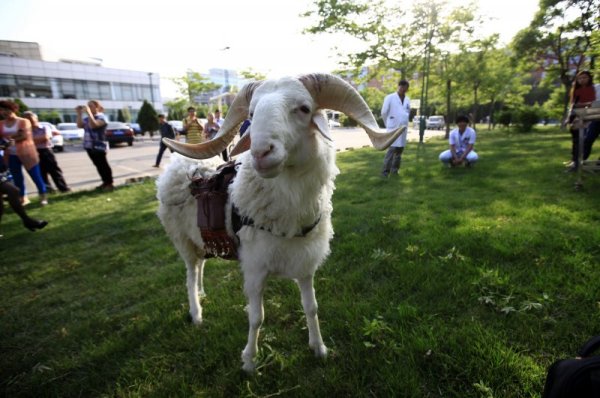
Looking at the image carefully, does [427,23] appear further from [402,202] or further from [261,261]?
[261,261]

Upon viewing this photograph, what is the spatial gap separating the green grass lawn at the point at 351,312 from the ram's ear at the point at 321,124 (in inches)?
60.1

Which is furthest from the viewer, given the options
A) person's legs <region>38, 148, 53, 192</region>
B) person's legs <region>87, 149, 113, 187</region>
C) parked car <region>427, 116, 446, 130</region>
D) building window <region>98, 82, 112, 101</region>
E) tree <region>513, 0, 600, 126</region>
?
building window <region>98, 82, 112, 101</region>

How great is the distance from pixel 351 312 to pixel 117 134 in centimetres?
2498

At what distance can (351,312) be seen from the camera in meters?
2.71

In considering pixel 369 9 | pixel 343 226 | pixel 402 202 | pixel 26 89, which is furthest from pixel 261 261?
pixel 26 89

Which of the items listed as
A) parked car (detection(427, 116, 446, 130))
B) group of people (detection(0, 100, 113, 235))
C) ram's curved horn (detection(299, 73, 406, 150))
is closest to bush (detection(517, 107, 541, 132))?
parked car (detection(427, 116, 446, 130))

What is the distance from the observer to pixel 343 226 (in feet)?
15.0

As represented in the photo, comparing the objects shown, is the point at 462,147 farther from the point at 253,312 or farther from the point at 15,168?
the point at 15,168

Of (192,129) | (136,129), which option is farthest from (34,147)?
(136,129)

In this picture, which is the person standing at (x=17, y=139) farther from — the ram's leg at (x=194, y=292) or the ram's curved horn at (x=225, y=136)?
the ram's curved horn at (x=225, y=136)

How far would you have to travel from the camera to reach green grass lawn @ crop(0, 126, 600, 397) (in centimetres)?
213

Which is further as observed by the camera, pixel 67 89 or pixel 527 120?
pixel 67 89

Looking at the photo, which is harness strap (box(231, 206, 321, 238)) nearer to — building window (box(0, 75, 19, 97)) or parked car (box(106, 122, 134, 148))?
parked car (box(106, 122, 134, 148))

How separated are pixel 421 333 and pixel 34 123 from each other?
946 cm
